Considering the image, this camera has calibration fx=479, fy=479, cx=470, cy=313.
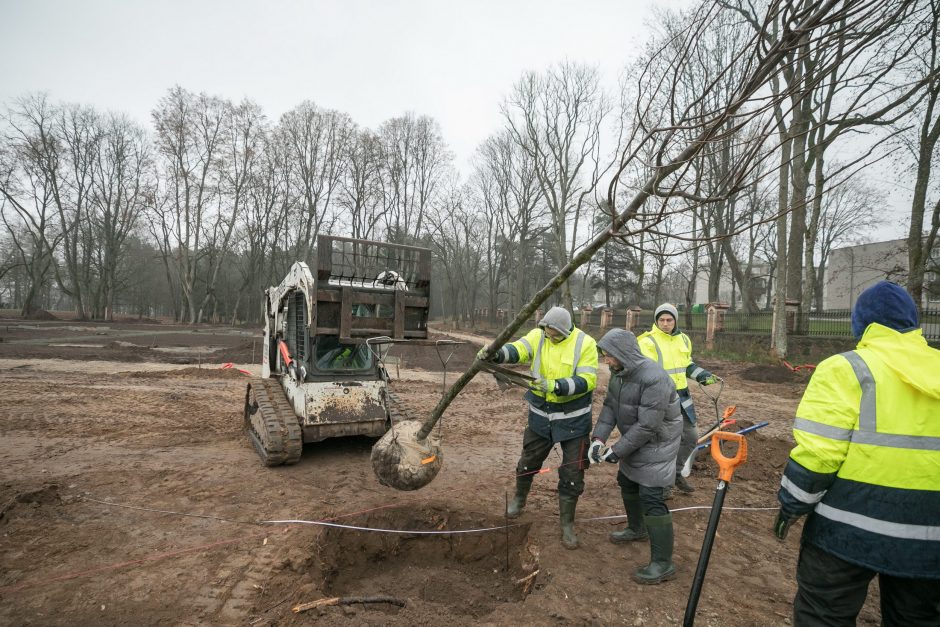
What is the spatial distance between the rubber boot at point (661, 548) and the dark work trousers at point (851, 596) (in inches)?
48.3

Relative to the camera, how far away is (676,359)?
17.0 ft

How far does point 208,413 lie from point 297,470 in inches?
171

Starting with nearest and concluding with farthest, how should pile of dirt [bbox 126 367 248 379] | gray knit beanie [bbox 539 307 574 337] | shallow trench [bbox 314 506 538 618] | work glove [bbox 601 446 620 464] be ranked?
work glove [bbox 601 446 620 464]
shallow trench [bbox 314 506 538 618]
gray knit beanie [bbox 539 307 574 337]
pile of dirt [bbox 126 367 248 379]

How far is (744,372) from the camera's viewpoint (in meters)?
14.1

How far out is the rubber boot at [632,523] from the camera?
4.10m

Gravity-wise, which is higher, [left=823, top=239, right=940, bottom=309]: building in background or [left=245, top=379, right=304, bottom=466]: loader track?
[left=823, top=239, right=940, bottom=309]: building in background

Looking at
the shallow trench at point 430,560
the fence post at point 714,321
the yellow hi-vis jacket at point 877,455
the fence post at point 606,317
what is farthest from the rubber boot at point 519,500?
the fence post at point 606,317

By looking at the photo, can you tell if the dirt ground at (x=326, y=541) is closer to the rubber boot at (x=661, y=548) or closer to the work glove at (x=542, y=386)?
the rubber boot at (x=661, y=548)

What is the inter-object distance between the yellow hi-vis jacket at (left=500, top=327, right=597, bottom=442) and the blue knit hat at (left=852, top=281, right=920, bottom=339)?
1928mm

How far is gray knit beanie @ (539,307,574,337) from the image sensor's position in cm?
414

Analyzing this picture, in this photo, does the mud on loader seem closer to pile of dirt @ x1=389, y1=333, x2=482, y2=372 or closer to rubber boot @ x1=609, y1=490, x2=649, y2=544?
rubber boot @ x1=609, y1=490, x2=649, y2=544

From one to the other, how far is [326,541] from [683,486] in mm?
3797

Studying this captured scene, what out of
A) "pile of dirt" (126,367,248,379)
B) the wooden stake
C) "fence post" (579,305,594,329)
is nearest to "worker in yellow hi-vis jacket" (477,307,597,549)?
the wooden stake

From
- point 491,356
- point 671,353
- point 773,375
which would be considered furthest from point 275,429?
point 773,375
